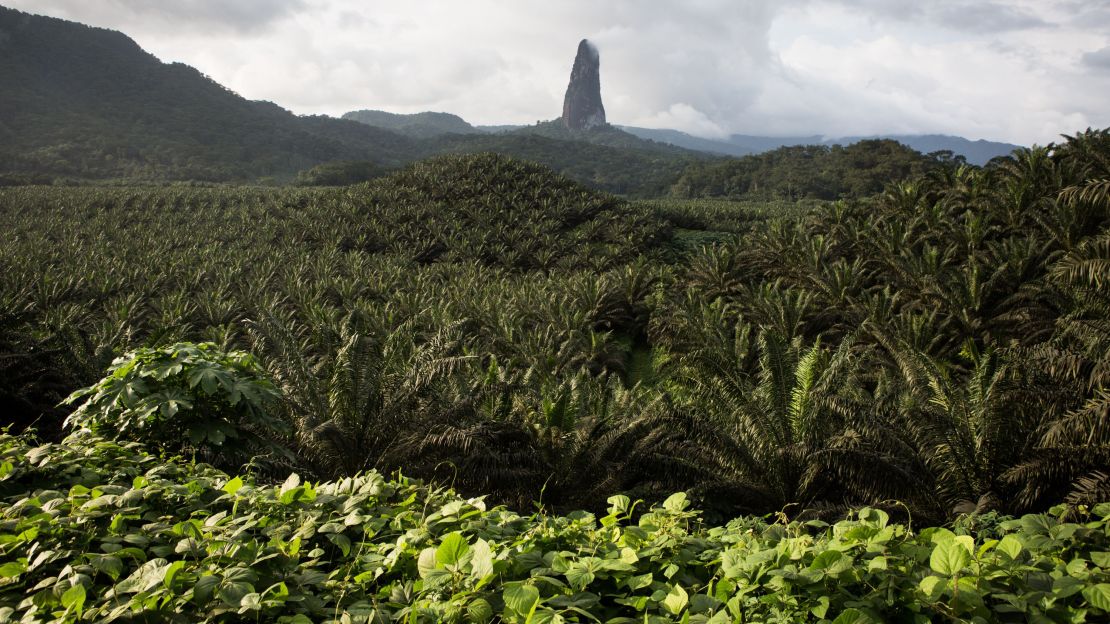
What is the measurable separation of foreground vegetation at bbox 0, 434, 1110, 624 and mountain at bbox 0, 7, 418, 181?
7135 cm

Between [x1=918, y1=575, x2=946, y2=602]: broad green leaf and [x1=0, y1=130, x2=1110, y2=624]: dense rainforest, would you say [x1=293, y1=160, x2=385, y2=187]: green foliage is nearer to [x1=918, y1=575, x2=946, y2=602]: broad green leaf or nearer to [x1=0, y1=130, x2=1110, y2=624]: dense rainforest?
[x1=0, y1=130, x2=1110, y2=624]: dense rainforest

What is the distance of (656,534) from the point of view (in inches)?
93.7

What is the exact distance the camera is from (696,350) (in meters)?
9.94

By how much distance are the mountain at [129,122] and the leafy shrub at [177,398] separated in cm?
6861

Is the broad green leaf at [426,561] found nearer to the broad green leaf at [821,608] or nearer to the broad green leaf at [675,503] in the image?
the broad green leaf at [675,503]

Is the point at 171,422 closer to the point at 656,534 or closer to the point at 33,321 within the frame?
the point at 656,534

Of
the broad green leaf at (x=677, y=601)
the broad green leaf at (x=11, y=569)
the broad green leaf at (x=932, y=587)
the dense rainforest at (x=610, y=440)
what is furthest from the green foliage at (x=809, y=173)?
the broad green leaf at (x=11, y=569)

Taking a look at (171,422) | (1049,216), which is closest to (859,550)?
(171,422)

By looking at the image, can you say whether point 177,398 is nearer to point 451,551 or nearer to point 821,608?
point 451,551

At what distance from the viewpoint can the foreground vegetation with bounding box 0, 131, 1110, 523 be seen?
19.7ft

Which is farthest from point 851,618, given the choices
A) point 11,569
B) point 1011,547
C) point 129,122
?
point 129,122

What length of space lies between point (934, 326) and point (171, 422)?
13179 millimetres

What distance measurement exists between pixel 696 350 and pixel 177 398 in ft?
25.1

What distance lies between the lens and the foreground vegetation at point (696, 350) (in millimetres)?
5996
